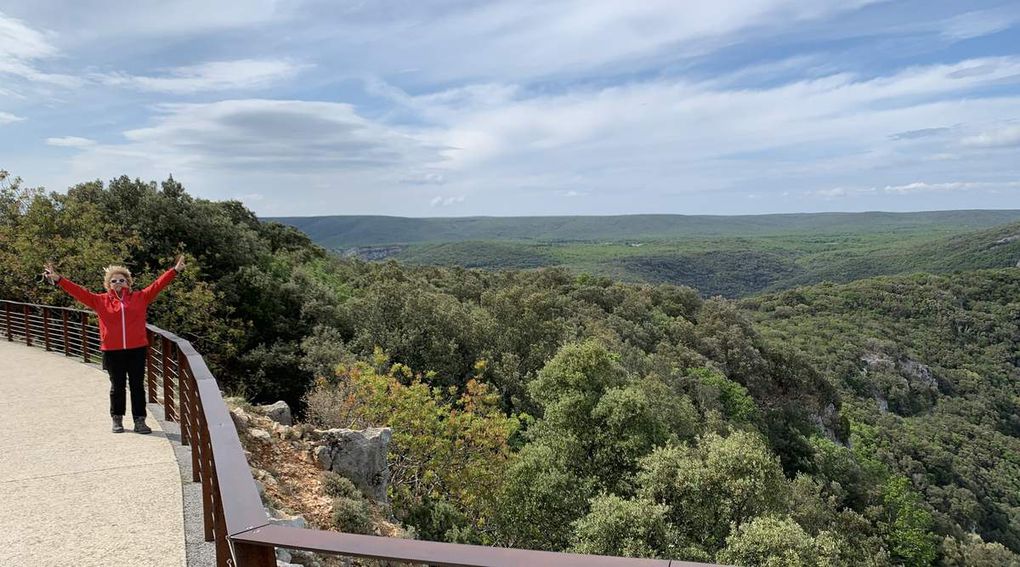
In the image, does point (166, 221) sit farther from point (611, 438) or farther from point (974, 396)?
point (974, 396)

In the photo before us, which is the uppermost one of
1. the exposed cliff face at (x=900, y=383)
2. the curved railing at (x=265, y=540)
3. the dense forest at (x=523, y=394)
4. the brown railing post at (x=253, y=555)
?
the curved railing at (x=265, y=540)

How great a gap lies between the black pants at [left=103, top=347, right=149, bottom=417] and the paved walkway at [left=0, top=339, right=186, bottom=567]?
522mm

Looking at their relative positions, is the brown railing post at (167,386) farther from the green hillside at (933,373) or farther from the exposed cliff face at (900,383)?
the exposed cliff face at (900,383)

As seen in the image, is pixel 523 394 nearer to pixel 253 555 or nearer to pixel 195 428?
pixel 195 428

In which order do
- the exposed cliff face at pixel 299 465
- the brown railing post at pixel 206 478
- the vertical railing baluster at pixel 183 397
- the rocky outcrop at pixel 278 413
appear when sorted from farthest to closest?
the rocky outcrop at pixel 278 413, the exposed cliff face at pixel 299 465, the vertical railing baluster at pixel 183 397, the brown railing post at pixel 206 478

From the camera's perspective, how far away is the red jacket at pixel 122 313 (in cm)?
703

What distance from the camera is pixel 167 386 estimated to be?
7996mm

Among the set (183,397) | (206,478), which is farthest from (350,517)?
(206,478)

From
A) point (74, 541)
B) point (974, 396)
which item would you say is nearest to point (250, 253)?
point (74, 541)

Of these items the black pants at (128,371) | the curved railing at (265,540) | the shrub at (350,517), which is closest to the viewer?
the curved railing at (265,540)

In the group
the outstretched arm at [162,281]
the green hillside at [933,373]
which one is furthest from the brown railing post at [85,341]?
the green hillside at [933,373]

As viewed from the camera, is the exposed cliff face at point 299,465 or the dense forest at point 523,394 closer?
the exposed cliff face at point 299,465

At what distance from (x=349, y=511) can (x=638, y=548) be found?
755cm

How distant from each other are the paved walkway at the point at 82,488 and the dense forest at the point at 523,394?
611cm
